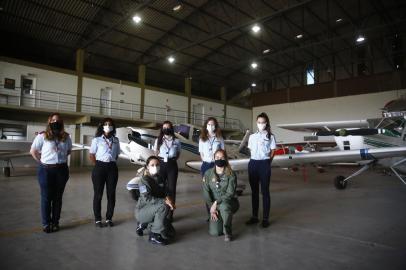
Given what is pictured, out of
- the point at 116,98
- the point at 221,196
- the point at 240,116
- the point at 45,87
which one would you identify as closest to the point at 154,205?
the point at 221,196

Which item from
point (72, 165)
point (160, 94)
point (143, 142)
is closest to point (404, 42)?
point (160, 94)

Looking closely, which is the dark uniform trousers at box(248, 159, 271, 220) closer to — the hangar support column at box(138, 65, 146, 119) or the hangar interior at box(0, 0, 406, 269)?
the hangar interior at box(0, 0, 406, 269)

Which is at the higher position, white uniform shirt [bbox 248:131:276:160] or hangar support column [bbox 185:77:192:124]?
hangar support column [bbox 185:77:192:124]

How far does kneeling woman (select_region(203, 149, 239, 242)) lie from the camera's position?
316 cm

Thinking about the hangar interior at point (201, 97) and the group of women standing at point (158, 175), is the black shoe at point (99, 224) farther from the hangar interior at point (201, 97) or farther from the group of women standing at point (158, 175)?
the hangar interior at point (201, 97)

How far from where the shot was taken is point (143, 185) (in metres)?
3.20

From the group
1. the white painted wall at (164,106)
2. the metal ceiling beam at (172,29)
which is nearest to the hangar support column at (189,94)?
the white painted wall at (164,106)

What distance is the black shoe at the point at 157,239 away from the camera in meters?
2.94

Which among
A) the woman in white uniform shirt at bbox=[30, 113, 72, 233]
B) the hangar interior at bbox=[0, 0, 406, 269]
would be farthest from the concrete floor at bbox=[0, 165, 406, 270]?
the woman in white uniform shirt at bbox=[30, 113, 72, 233]

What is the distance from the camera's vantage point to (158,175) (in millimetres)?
3367

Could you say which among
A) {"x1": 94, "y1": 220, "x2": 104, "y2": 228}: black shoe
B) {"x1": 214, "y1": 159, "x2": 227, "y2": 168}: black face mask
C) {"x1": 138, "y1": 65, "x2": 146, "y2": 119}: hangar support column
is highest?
{"x1": 138, "y1": 65, "x2": 146, "y2": 119}: hangar support column

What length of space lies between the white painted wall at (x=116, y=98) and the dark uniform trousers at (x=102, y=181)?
15.8 metres

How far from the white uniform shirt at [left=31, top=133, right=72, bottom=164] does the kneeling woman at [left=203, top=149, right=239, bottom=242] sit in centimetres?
189

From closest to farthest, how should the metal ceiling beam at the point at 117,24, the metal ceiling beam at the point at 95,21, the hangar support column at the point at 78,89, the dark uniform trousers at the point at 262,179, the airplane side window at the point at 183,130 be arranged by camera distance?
the dark uniform trousers at the point at 262,179, the airplane side window at the point at 183,130, the metal ceiling beam at the point at 117,24, the metal ceiling beam at the point at 95,21, the hangar support column at the point at 78,89
